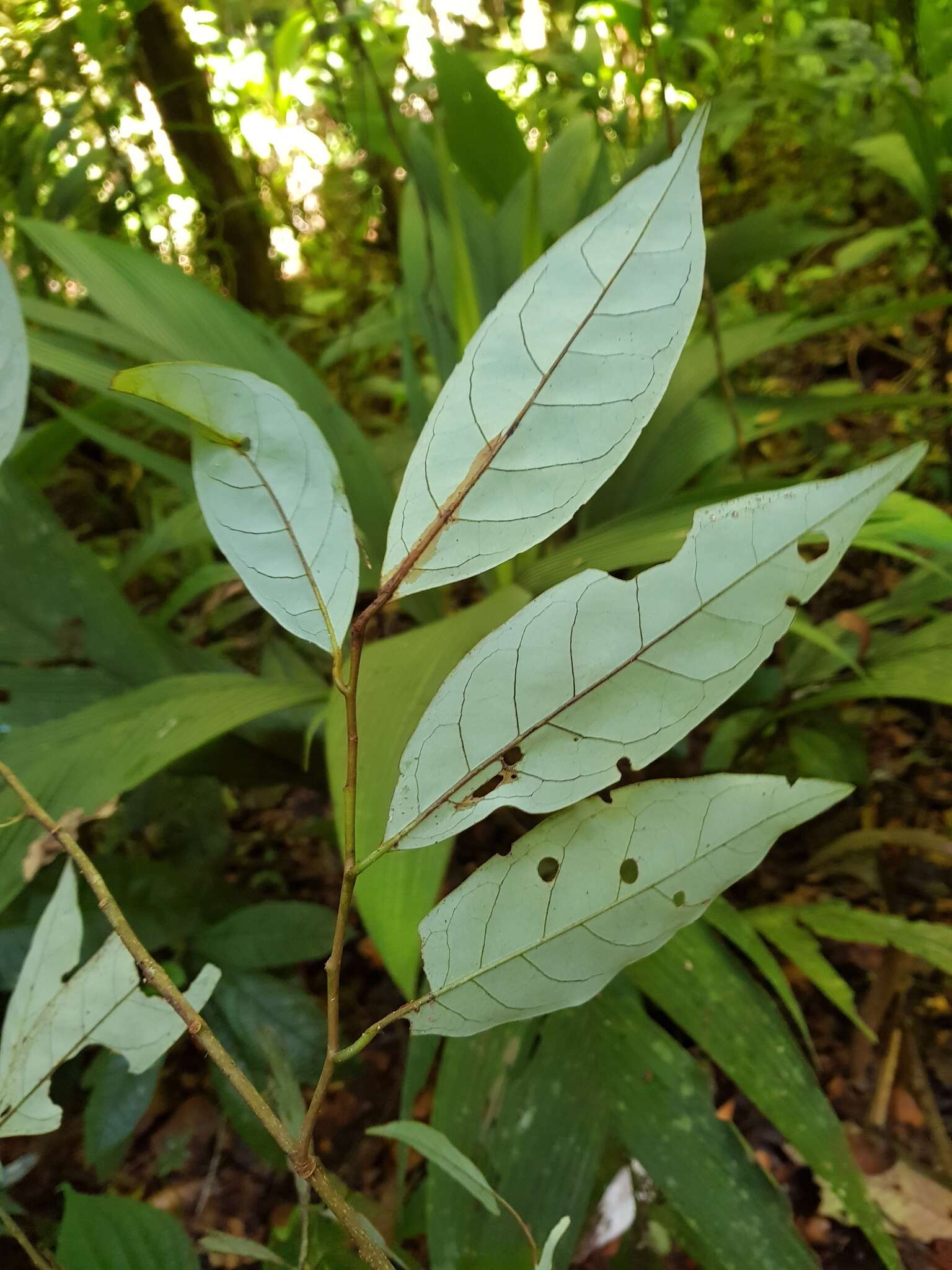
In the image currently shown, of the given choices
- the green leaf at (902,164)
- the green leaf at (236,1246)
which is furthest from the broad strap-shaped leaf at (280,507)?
the green leaf at (902,164)

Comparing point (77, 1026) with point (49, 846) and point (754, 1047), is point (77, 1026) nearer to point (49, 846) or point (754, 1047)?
point (49, 846)

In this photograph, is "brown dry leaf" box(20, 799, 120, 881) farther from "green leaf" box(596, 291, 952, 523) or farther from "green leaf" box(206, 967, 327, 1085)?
"green leaf" box(596, 291, 952, 523)

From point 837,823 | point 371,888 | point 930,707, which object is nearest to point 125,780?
point 371,888

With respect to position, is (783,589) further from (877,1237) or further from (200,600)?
(200,600)

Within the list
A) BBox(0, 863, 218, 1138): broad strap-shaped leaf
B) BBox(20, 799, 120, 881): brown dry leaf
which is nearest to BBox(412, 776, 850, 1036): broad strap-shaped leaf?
BBox(0, 863, 218, 1138): broad strap-shaped leaf

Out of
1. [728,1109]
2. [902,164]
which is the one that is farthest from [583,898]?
[902,164]

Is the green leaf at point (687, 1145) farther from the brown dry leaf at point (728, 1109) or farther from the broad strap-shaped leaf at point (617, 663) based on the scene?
the broad strap-shaped leaf at point (617, 663)
